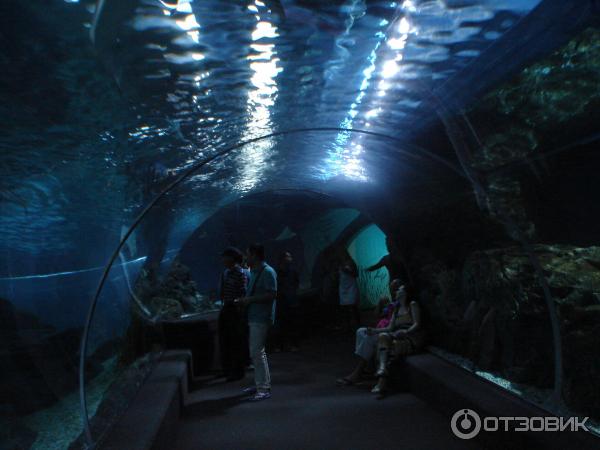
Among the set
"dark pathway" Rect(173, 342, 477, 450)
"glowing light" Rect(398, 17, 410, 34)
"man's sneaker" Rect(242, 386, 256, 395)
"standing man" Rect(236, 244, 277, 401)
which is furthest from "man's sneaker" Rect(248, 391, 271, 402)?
"glowing light" Rect(398, 17, 410, 34)

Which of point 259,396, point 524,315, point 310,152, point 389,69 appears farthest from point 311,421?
point 310,152

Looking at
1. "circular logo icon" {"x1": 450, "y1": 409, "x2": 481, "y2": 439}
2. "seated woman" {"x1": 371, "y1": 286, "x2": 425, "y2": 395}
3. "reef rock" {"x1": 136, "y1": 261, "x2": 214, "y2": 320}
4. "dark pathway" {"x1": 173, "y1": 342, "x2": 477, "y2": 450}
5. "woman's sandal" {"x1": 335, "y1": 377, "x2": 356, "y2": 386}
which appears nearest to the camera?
"circular logo icon" {"x1": 450, "y1": 409, "x2": 481, "y2": 439}

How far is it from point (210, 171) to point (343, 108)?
172 inches

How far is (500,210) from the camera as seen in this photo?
767 cm

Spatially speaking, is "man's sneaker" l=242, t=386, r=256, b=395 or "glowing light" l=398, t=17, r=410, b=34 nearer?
"glowing light" l=398, t=17, r=410, b=34

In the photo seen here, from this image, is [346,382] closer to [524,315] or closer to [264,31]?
[524,315]

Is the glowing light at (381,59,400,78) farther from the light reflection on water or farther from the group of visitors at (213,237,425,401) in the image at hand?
the group of visitors at (213,237,425,401)

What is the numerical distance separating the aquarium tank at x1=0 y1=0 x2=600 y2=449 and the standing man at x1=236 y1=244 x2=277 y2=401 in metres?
1.76

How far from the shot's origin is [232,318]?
886 centimetres

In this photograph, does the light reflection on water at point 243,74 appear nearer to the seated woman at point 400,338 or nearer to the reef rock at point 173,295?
the seated woman at point 400,338

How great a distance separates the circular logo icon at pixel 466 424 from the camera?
207 inches

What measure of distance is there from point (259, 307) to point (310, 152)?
4.25m

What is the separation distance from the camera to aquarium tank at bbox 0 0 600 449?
452 centimetres

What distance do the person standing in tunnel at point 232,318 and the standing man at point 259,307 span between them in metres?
1.14
